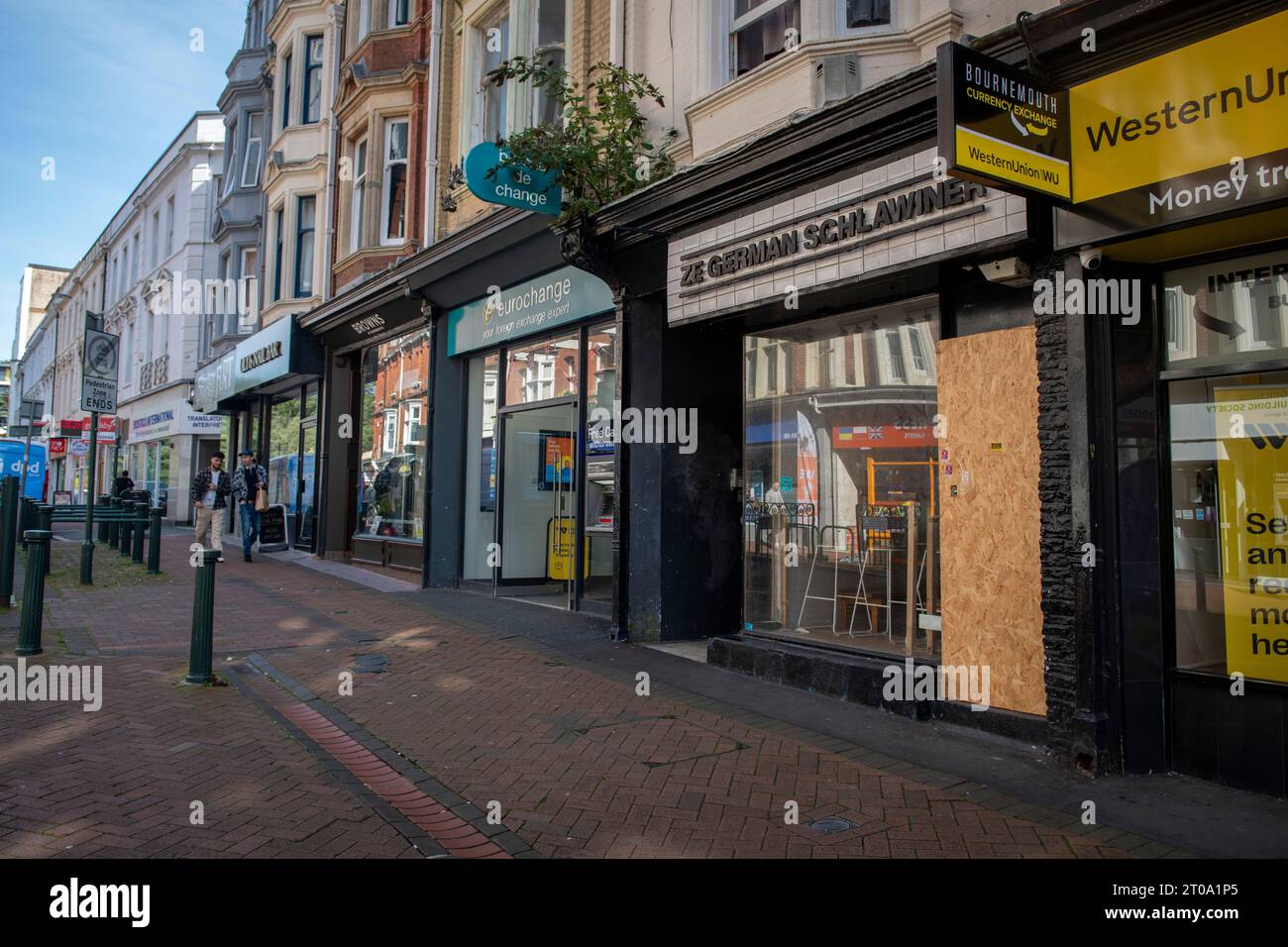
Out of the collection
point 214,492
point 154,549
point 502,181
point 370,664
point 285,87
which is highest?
point 285,87

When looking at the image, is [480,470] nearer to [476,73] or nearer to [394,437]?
[394,437]

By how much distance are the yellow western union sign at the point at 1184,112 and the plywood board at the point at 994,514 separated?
42.3 inches

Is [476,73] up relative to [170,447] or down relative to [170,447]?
up

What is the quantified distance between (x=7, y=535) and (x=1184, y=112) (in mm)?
10462

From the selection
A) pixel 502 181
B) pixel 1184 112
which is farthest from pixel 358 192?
pixel 1184 112

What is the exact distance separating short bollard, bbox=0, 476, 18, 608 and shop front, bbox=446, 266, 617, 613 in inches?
201

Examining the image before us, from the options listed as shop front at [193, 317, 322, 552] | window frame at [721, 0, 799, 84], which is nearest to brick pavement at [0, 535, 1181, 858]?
window frame at [721, 0, 799, 84]

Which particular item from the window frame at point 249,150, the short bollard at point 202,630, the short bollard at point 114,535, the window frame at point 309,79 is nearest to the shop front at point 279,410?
the short bollard at point 114,535

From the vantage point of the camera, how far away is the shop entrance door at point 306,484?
16.8 meters

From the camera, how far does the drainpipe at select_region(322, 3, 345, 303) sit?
16.3 metres

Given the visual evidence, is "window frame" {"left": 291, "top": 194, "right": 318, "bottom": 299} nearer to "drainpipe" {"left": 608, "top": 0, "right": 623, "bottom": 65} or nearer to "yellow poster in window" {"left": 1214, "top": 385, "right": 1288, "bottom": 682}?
"drainpipe" {"left": 608, "top": 0, "right": 623, "bottom": 65}

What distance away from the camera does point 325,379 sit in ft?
53.3

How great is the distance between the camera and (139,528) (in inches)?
542
